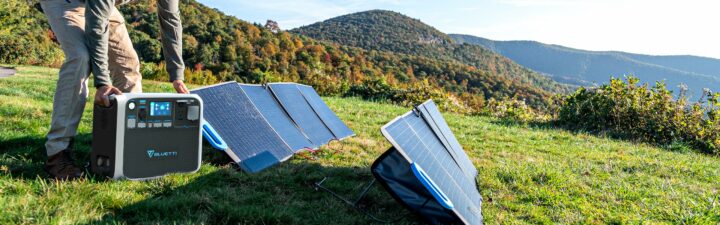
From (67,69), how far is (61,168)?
26.6 inches

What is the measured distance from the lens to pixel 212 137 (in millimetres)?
3943

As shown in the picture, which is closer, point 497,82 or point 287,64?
point 287,64

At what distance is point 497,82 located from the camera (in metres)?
67.4

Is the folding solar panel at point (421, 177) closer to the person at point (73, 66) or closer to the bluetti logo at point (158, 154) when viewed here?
the bluetti logo at point (158, 154)

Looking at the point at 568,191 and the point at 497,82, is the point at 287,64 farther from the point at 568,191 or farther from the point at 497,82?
the point at 568,191

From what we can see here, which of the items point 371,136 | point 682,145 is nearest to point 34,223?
point 371,136

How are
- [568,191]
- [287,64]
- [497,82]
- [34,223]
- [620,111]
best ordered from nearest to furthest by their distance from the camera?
[34,223]
[568,191]
[620,111]
[287,64]
[497,82]

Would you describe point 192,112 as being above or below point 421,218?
above

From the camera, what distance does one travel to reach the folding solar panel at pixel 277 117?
16.0 ft

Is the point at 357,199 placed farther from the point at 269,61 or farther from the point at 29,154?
the point at 269,61

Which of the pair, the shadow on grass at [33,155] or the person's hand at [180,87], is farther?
the person's hand at [180,87]

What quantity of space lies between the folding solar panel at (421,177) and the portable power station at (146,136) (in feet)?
4.76

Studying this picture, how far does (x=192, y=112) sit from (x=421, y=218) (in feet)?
5.87

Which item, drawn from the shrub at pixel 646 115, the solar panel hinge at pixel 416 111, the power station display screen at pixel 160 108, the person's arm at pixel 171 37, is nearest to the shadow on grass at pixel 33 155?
the power station display screen at pixel 160 108
